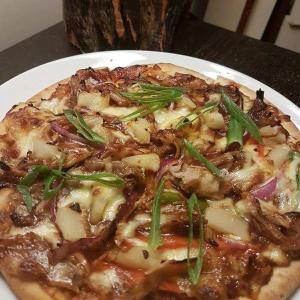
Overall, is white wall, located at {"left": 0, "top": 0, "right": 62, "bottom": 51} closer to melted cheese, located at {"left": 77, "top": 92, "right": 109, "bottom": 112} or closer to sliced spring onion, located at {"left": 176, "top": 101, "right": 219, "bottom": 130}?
melted cheese, located at {"left": 77, "top": 92, "right": 109, "bottom": 112}

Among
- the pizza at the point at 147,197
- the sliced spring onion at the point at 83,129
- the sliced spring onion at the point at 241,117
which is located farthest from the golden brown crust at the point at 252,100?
the sliced spring onion at the point at 83,129

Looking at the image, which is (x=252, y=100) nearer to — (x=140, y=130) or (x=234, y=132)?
(x=234, y=132)

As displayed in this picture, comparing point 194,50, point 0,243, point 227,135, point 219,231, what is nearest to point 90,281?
point 0,243

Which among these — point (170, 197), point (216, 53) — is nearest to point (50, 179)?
point (170, 197)

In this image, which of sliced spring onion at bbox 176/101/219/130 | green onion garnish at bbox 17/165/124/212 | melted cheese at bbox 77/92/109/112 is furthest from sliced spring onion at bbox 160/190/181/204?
melted cheese at bbox 77/92/109/112

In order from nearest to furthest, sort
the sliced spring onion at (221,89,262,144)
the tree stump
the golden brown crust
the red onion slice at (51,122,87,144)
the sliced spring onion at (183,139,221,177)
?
1. the sliced spring onion at (183,139,221,177)
2. the red onion slice at (51,122,87,144)
3. the sliced spring onion at (221,89,262,144)
4. the golden brown crust
5. the tree stump

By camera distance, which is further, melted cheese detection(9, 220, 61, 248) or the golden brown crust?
the golden brown crust

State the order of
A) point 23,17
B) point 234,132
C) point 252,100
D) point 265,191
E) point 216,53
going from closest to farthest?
point 265,191 < point 234,132 < point 252,100 < point 216,53 < point 23,17
